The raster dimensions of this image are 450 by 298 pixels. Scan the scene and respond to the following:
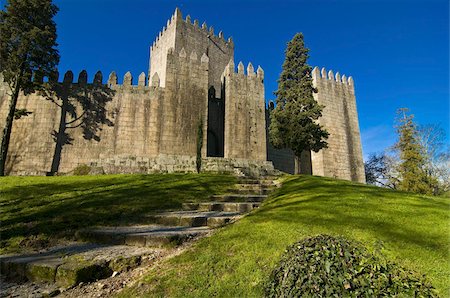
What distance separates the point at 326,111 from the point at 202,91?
13086mm

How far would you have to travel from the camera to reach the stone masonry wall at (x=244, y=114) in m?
19.3

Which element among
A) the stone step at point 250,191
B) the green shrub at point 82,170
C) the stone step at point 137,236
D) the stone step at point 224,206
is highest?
the green shrub at point 82,170

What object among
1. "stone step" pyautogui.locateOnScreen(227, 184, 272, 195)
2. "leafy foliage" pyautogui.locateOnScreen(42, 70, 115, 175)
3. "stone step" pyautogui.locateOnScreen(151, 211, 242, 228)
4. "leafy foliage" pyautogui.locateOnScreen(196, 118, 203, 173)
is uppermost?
"leafy foliage" pyautogui.locateOnScreen(42, 70, 115, 175)

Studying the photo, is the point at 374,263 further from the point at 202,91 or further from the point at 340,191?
the point at 202,91

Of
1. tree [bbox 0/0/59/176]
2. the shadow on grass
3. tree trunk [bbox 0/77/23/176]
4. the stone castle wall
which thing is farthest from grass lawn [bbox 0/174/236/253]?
tree [bbox 0/0/59/176]

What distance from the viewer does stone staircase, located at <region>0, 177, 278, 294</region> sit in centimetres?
405

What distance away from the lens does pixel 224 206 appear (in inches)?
325

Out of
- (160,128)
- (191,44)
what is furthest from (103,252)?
(191,44)

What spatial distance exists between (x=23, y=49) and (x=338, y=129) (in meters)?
25.6

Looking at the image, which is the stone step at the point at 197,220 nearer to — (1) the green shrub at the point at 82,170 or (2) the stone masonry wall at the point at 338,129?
(1) the green shrub at the point at 82,170

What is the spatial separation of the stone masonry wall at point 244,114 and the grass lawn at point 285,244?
1239 centimetres

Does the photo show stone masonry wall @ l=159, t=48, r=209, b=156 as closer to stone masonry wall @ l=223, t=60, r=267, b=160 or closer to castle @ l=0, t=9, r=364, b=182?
castle @ l=0, t=9, r=364, b=182

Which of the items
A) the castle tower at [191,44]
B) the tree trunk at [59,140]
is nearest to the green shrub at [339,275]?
the tree trunk at [59,140]

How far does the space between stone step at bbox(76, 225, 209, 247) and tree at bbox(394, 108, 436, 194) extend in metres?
27.2
